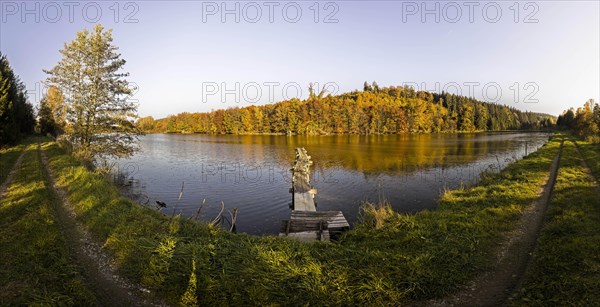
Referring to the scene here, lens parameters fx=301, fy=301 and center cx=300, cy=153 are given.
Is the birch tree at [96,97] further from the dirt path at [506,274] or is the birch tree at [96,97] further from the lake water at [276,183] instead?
the dirt path at [506,274]

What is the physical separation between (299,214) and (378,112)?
11011cm

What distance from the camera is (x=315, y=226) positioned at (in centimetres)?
1408

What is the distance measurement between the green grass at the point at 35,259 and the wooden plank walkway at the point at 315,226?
301 inches

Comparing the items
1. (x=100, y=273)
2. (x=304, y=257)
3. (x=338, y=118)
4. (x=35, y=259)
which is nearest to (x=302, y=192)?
(x=304, y=257)

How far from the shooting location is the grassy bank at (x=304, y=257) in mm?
6883

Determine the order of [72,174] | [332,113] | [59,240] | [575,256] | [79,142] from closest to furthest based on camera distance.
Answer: [575,256]
[59,240]
[72,174]
[79,142]
[332,113]

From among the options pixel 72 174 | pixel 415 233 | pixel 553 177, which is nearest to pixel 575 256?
pixel 415 233

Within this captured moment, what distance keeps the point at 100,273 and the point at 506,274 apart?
10.8 m

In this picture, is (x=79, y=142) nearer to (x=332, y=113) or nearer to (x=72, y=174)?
(x=72, y=174)

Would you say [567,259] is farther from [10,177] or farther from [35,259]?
[10,177]

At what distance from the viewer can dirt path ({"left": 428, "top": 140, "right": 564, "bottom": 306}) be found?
22.6ft

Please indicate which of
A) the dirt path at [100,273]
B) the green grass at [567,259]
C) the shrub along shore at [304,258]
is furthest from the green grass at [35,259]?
the green grass at [567,259]

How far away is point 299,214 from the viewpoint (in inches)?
608

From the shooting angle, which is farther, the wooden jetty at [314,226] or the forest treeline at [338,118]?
the forest treeline at [338,118]
